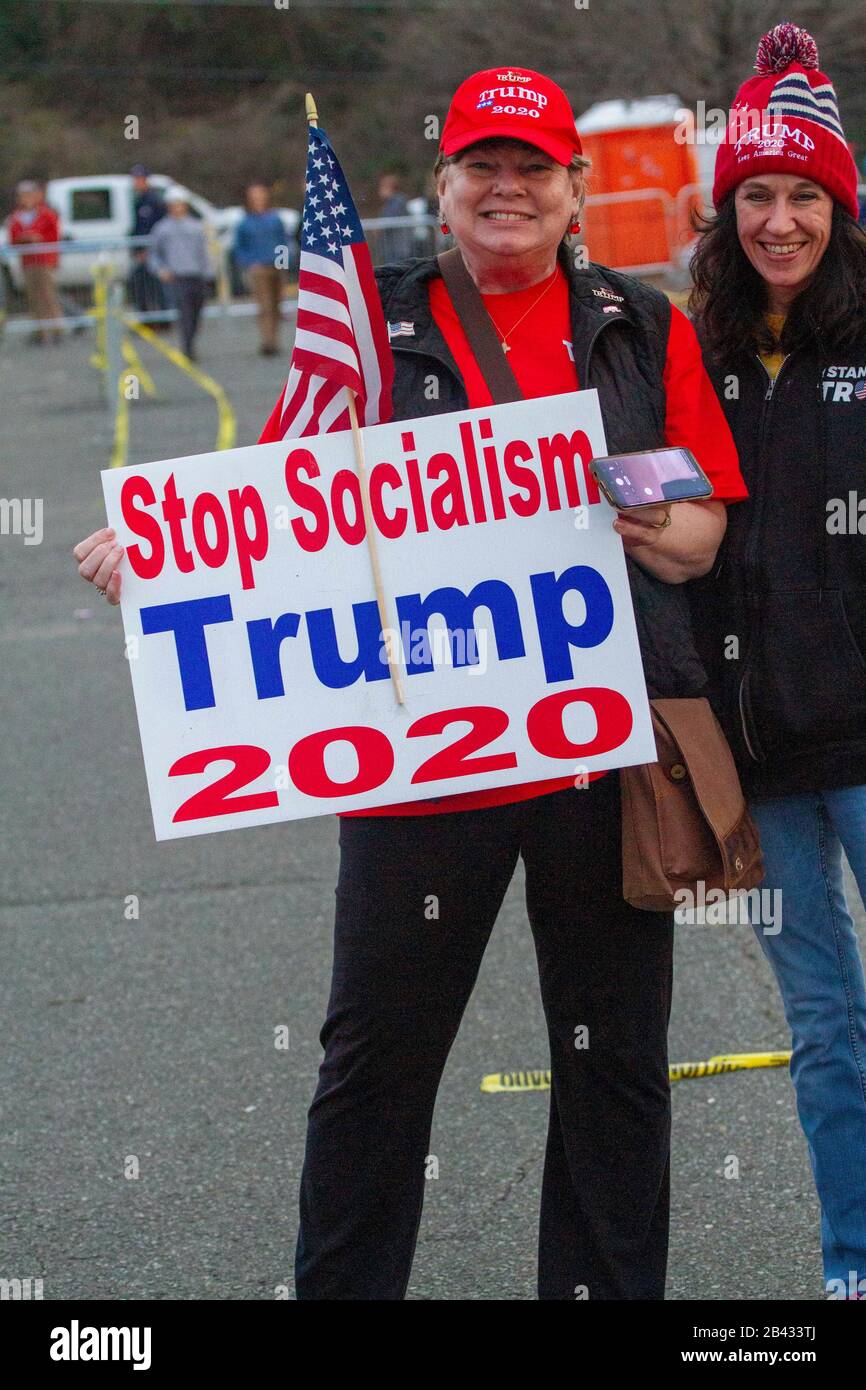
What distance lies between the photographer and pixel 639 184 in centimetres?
2494

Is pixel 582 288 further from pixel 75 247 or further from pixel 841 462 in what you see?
pixel 75 247

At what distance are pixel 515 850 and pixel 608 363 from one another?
0.81 m

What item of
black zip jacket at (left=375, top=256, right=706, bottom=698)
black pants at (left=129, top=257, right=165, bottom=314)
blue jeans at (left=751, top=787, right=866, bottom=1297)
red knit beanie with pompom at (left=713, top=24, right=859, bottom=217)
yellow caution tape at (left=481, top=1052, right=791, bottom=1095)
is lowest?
yellow caution tape at (left=481, top=1052, right=791, bottom=1095)

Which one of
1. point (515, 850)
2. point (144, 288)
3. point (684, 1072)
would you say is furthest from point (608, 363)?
point (144, 288)

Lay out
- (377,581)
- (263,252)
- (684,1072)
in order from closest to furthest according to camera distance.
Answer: (377,581) → (684,1072) → (263,252)

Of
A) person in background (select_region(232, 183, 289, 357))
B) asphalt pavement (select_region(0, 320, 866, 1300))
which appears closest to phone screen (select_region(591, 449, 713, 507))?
asphalt pavement (select_region(0, 320, 866, 1300))

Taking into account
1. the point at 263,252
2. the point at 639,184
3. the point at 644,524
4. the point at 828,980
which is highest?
the point at 639,184

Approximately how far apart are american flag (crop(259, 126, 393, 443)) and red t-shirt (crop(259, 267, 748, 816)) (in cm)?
10

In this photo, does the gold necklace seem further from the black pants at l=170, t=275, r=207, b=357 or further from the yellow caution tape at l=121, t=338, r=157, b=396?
the black pants at l=170, t=275, r=207, b=357

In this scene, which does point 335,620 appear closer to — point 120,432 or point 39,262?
point 120,432

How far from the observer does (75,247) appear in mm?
24078

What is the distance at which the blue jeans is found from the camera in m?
3.21

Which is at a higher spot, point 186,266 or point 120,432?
point 186,266
